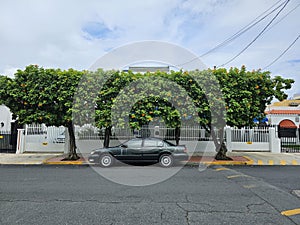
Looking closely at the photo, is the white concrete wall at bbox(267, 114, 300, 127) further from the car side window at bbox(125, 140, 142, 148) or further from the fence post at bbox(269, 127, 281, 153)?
the car side window at bbox(125, 140, 142, 148)

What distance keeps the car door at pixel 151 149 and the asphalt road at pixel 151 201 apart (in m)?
2.57

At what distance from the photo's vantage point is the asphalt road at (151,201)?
4.16m

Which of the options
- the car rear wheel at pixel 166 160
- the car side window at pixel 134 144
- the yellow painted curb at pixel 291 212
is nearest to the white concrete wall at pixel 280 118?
the car rear wheel at pixel 166 160

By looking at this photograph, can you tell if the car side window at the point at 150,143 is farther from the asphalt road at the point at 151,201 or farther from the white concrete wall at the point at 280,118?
the white concrete wall at the point at 280,118

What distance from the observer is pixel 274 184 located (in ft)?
22.4

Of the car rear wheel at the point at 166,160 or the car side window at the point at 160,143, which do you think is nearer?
the car rear wheel at the point at 166,160

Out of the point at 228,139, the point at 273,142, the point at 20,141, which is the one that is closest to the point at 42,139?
the point at 20,141

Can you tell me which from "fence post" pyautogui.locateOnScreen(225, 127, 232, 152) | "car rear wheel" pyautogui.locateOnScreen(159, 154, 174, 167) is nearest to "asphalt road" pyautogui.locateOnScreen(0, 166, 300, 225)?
"car rear wheel" pyautogui.locateOnScreen(159, 154, 174, 167)

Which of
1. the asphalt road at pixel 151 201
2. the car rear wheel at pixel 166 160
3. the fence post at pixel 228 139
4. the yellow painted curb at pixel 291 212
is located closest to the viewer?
the asphalt road at pixel 151 201

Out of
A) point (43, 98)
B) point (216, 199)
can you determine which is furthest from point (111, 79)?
point (216, 199)

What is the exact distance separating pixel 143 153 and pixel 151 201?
503cm

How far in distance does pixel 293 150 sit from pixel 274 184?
1008 cm

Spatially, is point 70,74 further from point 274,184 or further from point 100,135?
point 274,184

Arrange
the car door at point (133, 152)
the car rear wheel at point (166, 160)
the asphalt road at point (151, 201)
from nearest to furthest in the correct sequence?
the asphalt road at point (151, 201) < the car rear wheel at point (166, 160) < the car door at point (133, 152)
